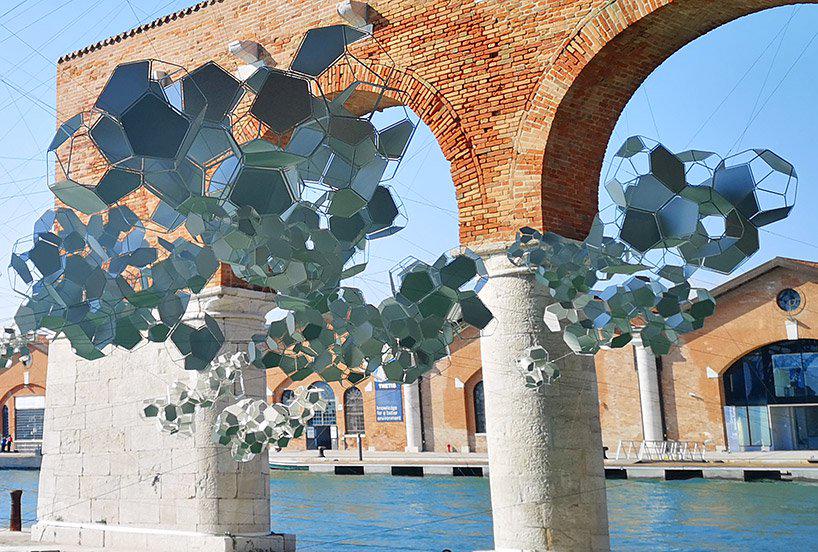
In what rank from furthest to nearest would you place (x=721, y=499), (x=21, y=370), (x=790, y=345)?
(x=21, y=370), (x=790, y=345), (x=721, y=499)

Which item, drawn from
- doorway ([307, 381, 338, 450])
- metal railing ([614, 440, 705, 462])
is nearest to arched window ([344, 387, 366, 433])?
doorway ([307, 381, 338, 450])

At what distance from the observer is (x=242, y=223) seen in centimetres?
271

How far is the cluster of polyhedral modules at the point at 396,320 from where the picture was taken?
309 centimetres

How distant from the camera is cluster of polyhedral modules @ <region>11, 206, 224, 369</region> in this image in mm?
2986

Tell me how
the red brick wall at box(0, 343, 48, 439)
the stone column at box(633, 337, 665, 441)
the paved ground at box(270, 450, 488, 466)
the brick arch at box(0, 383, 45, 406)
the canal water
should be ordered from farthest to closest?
the brick arch at box(0, 383, 45, 406)
the red brick wall at box(0, 343, 48, 439)
the stone column at box(633, 337, 665, 441)
the paved ground at box(270, 450, 488, 466)
the canal water

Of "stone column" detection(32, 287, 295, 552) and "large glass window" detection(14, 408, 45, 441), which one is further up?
"large glass window" detection(14, 408, 45, 441)

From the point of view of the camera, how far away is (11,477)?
27.2 meters

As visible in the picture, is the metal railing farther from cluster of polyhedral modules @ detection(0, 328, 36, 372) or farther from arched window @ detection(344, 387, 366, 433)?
cluster of polyhedral modules @ detection(0, 328, 36, 372)

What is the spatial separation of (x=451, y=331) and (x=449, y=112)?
4.69 metres

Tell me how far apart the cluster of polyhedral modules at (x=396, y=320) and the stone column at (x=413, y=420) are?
26422 mm

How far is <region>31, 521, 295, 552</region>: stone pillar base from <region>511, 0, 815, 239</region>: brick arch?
4513 mm

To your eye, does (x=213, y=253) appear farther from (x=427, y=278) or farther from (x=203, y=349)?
(x=427, y=278)

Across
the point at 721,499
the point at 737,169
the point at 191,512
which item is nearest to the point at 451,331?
the point at 737,169

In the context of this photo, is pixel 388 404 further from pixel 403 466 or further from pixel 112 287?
pixel 112 287
